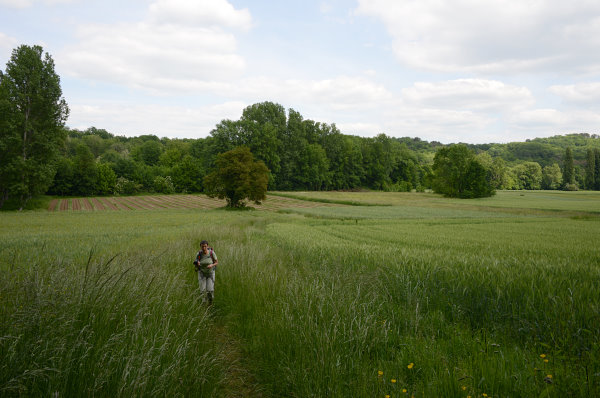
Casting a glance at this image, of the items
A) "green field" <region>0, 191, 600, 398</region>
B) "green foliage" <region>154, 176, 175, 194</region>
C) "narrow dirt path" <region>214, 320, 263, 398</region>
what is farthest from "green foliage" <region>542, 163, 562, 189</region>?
"narrow dirt path" <region>214, 320, 263, 398</region>

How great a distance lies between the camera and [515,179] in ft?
387

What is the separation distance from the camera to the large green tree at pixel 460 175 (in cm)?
7456

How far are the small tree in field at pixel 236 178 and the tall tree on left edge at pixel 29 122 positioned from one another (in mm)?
21225

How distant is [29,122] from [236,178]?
27667 millimetres

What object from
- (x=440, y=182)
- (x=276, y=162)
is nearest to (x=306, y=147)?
(x=276, y=162)

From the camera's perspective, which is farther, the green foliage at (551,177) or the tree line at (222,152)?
the green foliage at (551,177)

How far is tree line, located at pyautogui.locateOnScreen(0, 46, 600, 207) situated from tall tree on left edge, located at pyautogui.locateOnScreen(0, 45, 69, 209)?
103 millimetres

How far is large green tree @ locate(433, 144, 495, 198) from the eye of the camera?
245 feet

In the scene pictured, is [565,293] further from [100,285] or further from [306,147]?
[306,147]

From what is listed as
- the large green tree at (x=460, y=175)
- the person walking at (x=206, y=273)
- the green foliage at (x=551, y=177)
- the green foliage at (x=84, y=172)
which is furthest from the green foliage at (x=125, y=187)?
the green foliage at (x=551, y=177)

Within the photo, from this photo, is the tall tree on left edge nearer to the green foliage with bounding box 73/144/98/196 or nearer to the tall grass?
the green foliage with bounding box 73/144/98/196

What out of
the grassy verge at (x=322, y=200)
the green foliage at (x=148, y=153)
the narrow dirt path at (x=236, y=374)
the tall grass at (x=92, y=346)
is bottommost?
the grassy verge at (x=322, y=200)

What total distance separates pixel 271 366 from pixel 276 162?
249 feet

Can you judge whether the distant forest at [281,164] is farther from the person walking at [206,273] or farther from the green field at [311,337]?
the green field at [311,337]
